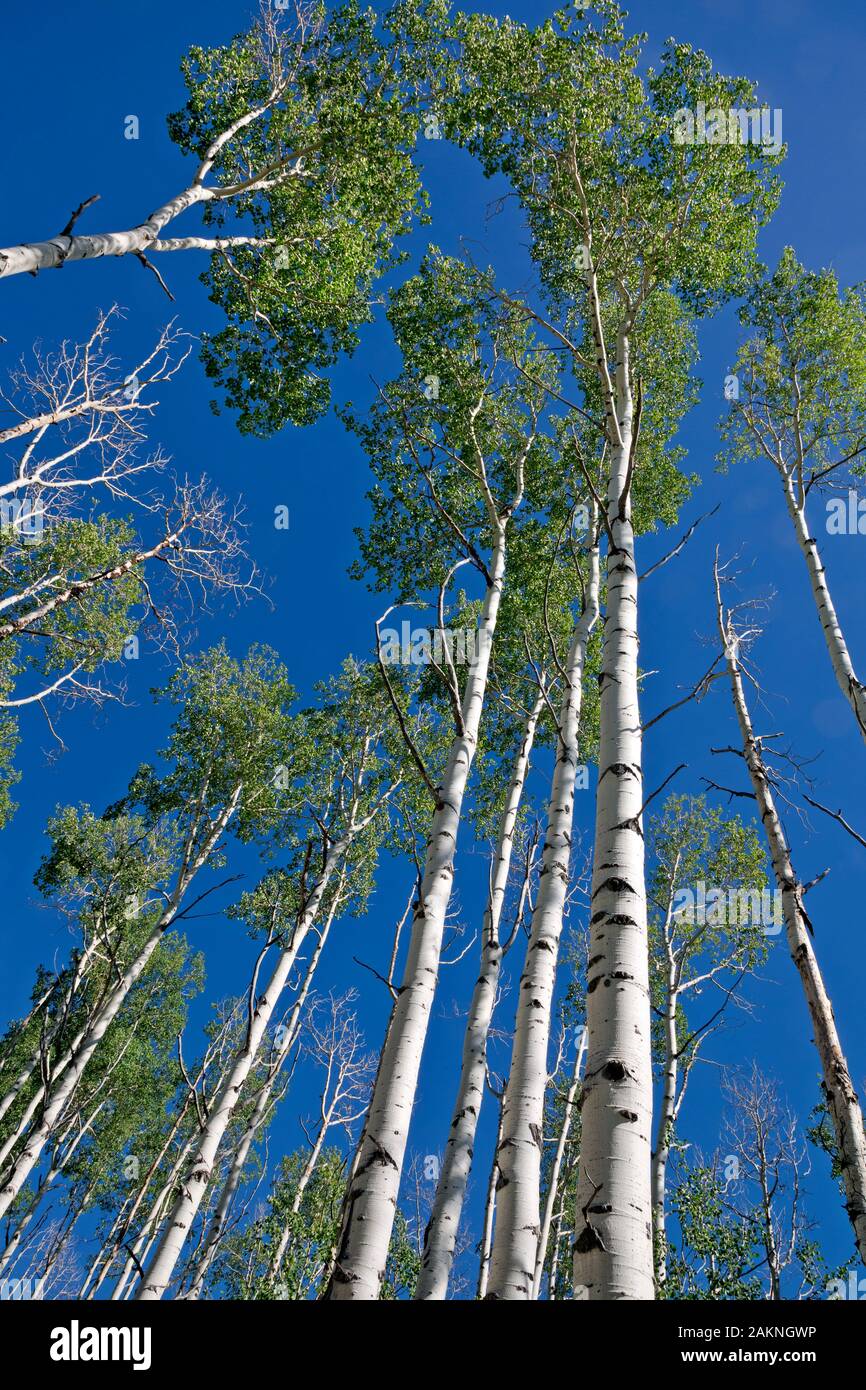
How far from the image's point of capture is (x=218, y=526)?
9172mm

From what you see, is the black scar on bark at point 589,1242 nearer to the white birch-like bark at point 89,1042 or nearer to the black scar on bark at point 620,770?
the black scar on bark at point 620,770

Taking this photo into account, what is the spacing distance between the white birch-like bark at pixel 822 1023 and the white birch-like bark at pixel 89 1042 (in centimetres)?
760

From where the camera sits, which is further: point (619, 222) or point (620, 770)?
point (619, 222)

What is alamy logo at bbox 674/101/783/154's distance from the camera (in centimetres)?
920

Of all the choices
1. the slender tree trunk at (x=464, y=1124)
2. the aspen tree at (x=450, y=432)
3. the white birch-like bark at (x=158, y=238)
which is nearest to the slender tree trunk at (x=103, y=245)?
the white birch-like bark at (x=158, y=238)

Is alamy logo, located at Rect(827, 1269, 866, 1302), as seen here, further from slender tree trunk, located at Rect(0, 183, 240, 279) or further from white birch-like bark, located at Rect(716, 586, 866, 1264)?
slender tree trunk, located at Rect(0, 183, 240, 279)

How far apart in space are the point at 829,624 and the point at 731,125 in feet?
22.6

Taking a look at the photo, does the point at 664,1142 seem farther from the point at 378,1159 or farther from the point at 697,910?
the point at 378,1159
